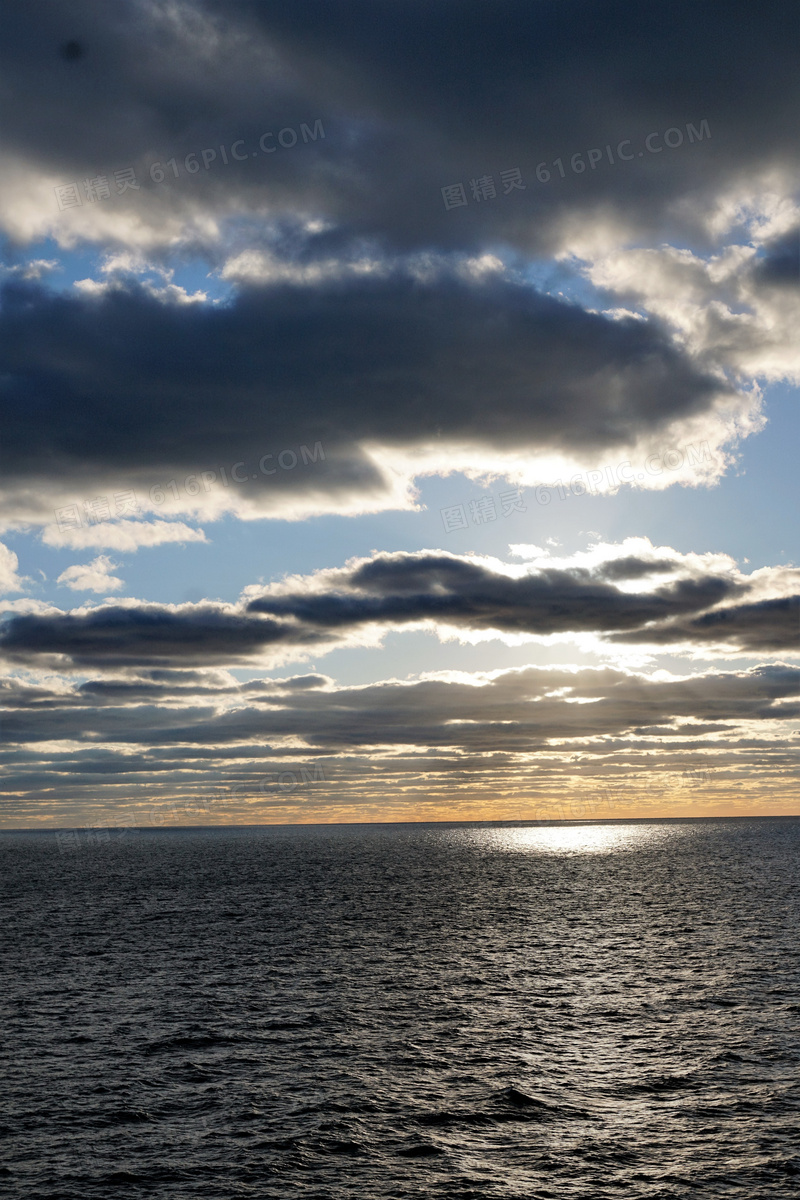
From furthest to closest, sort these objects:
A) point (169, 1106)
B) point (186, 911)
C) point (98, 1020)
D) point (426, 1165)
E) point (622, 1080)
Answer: point (186, 911), point (98, 1020), point (622, 1080), point (169, 1106), point (426, 1165)

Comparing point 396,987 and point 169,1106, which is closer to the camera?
point 169,1106

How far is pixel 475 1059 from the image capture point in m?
45.3

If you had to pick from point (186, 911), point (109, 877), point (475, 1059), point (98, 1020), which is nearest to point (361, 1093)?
point (475, 1059)

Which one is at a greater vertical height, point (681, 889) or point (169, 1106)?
point (169, 1106)

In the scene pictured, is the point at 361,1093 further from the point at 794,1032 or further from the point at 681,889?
the point at 681,889

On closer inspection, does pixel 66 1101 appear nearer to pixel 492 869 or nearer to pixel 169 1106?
pixel 169 1106

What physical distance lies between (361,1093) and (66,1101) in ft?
43.6

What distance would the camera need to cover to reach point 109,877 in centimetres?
17762

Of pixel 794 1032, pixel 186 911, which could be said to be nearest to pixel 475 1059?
pixel 794 1032

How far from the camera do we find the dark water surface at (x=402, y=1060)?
107 ft

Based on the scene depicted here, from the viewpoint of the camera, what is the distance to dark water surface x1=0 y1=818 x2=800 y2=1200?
32.5 m

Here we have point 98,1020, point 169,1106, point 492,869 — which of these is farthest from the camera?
point 492,869

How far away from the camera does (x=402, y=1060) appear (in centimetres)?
4528

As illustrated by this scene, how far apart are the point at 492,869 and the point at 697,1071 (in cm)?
16079
